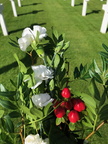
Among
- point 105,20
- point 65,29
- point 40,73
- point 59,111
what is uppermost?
point 40,73

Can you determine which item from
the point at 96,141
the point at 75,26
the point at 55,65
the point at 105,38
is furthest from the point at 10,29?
the point at 55,65

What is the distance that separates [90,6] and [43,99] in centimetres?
569

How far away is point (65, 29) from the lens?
3576mm

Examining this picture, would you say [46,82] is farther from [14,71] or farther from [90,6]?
[90,6]

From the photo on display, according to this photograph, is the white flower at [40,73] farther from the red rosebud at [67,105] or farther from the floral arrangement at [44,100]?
the red rosebud at [67,105]

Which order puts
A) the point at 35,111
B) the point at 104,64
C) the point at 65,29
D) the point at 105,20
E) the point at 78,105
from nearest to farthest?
the point at 35,111
the point at 78,105
the point at 104,64
the point at 105,20
the point at 65,29

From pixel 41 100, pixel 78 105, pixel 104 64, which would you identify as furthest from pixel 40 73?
pixel 104 64

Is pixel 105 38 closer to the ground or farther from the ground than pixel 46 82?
closer to the ground

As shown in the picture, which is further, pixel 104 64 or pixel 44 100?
pixel 104 64

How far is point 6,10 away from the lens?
500 cm

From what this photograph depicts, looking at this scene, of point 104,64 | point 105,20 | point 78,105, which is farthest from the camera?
point 105,20

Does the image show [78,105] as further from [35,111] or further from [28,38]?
[28,38]

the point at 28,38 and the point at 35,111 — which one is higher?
the point at 28,38

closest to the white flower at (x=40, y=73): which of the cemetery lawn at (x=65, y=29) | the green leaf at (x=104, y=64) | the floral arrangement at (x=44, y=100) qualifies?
the floral arrangement at (x=44, y=100)
